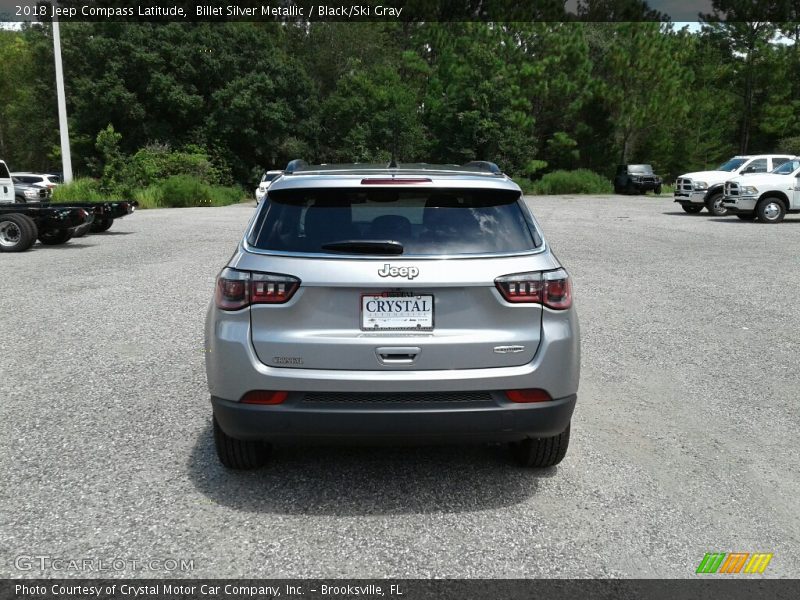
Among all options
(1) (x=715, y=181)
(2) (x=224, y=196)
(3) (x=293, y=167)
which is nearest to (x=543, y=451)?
(3) (x=293, y=167)

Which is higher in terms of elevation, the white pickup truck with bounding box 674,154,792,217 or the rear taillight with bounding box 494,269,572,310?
the rear taillight with bounding box 494,269,572,310

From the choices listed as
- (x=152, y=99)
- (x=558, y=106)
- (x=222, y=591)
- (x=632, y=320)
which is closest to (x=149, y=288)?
(x=632, y=320)

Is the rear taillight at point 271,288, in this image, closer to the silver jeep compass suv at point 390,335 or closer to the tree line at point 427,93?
the silver jeep compass suv at point 390,335

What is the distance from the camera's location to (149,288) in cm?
1083

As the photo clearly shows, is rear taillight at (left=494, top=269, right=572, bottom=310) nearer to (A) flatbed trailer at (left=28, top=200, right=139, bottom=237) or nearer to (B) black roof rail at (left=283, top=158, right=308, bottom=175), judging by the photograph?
(B) black roof rail at (left=283, top=158, right=308, bottom=175)

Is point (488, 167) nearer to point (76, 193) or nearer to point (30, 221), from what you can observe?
point (30, 221)

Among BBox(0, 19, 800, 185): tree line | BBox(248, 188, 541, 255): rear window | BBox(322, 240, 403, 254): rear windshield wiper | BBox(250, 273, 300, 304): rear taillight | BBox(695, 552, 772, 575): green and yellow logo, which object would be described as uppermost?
BBox(0, 19, 800, 185): tree line

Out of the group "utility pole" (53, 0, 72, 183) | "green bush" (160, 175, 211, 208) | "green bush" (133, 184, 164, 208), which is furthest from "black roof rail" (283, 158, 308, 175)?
"green bush" (160, 175, 211, 208)

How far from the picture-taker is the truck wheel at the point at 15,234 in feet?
50.8

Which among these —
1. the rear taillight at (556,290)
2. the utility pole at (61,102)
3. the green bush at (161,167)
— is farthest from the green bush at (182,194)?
the rear taillight at (556,290)

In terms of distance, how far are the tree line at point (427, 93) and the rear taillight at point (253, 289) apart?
42427 millimetres

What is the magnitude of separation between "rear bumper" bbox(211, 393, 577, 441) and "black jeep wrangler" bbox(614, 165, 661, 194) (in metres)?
42.7

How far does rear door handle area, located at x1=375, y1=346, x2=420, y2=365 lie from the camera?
360cm

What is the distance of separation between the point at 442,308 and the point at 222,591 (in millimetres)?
1575
